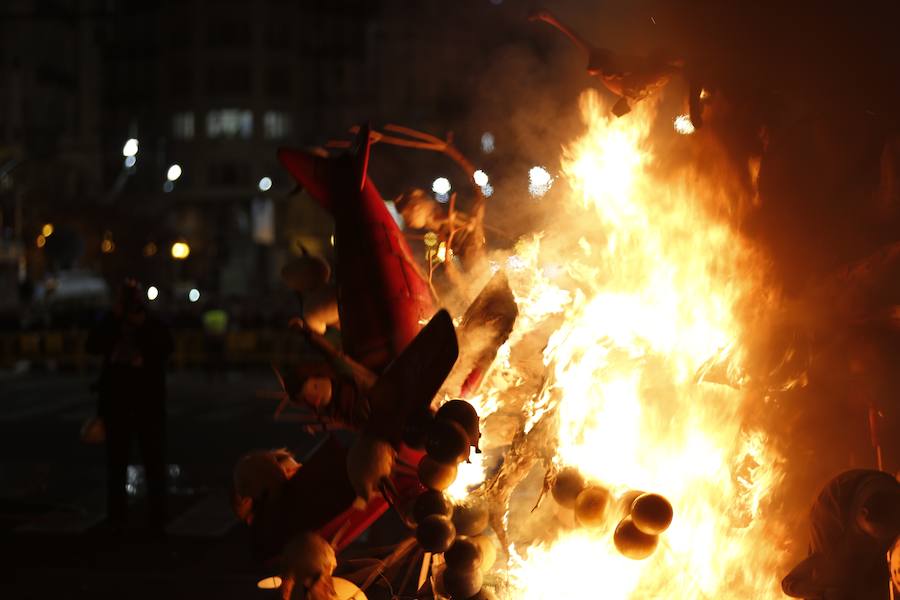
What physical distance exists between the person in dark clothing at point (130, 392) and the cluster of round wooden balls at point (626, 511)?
5.09m

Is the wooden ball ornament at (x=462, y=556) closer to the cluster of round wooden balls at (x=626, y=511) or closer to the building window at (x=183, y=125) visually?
→ the cluster of round wooden balls at (x=626, y=511)

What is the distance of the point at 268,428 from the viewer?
15.0 metres

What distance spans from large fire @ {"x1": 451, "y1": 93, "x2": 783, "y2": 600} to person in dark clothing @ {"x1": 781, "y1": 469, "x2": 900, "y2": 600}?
0.58 m

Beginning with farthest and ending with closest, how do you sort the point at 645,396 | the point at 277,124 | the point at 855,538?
the point at 277,124 → the point at 645,396 → the point at 855,538

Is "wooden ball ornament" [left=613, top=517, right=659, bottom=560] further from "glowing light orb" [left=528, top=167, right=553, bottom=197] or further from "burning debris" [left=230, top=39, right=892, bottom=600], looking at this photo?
"glowing light orb" [left=528, top=167, right=553, bottom=197]

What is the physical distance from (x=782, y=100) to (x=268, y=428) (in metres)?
11.6

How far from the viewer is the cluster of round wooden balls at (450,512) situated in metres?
4.05

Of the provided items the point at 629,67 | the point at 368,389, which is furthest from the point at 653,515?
the point at 629,67

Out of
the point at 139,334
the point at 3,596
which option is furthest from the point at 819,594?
the point at 139,334

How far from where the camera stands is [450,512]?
4215 millimetres

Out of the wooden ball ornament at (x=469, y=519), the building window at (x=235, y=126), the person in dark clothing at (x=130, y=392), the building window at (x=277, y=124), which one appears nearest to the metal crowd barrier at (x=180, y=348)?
the person in dark clothing at (x=130, y=392)

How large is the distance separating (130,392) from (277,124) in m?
59.2

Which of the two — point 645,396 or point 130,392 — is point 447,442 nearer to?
point 645,396

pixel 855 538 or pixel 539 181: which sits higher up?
pixel 539 181
